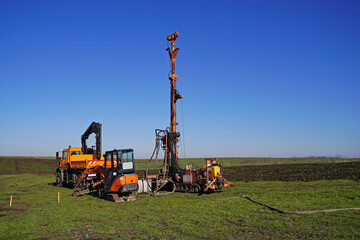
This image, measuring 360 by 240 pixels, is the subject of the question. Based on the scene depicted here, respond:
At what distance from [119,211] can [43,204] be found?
549cm

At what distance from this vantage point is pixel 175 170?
20.1 m

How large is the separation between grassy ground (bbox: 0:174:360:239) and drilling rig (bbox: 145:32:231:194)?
2.82 m

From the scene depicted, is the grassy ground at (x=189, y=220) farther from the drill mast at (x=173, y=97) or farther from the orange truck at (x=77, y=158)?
the orange truck at (x=77, y=158)

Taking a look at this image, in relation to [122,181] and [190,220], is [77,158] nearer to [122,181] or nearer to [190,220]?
[122,181]

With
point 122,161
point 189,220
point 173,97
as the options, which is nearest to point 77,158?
point 122,161

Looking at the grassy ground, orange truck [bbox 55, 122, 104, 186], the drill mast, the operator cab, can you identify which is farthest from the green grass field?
orange truck [bbox 55, 122, 104, 186]

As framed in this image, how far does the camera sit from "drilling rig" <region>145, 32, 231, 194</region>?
59.2 feet

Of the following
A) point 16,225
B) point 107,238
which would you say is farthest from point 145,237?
point 16,225

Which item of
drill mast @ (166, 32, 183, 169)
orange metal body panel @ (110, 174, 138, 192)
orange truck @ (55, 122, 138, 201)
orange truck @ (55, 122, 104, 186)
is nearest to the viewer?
orange metal body panel @ (110, 174, 138, 192)

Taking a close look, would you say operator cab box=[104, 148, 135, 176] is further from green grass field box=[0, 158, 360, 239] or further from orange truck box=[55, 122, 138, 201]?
green grass field box=[0, 158, 360, 239]

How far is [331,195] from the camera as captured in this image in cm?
1440

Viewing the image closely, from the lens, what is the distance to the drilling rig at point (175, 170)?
1805 cm

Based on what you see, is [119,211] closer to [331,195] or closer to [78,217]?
[78,217]

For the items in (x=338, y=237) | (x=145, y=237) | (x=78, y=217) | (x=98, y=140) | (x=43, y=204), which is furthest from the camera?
(x=98, y=140)
